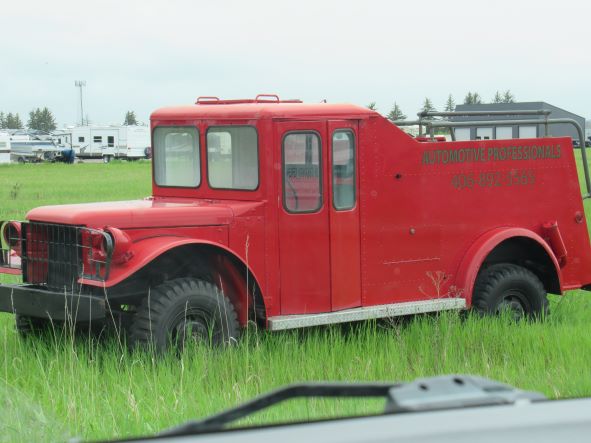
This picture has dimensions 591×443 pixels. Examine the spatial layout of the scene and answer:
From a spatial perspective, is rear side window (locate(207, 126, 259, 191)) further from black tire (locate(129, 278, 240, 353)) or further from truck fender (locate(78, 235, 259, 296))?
black tire (locate(129, 278, 240, 353))

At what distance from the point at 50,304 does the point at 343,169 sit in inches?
99.0

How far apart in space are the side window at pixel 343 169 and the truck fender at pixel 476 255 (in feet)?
4.09

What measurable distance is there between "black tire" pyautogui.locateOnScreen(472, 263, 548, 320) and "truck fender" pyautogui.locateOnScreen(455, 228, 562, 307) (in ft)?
0.47

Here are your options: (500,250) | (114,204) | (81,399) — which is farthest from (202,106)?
(81,399)

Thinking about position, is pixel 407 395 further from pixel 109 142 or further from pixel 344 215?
pixel 109 142

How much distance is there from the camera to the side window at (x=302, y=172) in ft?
26.4

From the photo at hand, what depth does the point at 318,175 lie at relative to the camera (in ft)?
26.7

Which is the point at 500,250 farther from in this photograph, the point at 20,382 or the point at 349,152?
the point at 20,382

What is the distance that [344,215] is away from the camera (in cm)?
827

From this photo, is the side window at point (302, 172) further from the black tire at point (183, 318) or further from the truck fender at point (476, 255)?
the truck fender at point (476, 255)

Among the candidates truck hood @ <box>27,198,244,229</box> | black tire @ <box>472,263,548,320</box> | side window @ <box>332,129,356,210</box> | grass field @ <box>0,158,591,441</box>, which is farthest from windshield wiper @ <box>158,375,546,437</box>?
black tire @ <box>472,263,548,320</box>

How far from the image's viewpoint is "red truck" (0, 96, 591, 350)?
7457 mm

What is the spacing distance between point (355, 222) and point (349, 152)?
1.84 ft

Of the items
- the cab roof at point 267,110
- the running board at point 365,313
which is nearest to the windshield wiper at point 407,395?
the running board at point 365,313
